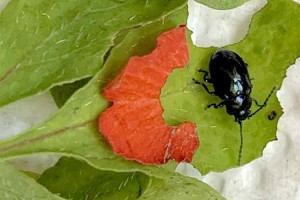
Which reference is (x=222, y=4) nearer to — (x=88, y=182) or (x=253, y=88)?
(x=253, y=88)

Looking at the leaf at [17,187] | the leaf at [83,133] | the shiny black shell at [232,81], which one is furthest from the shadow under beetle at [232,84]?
the leaf at [17,187]

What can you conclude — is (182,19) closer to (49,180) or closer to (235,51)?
(235,51)

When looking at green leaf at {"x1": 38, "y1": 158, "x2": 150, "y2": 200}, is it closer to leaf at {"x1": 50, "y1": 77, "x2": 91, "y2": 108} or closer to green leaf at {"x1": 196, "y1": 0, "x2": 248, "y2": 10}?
leaf at {"x1": 50, "y1": 77, "x2": 91, "y2": 108}

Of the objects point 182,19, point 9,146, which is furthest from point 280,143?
point 9,146

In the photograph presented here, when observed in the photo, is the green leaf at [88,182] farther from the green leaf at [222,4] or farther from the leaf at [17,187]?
the green leaf at [222,4]

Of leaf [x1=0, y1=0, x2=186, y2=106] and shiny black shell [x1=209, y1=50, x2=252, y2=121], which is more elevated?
leaf [x1=0, y1=0, x2=186, y2=106]

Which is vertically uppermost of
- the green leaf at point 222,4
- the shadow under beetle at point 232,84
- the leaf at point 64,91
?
the green leaf at point 222,4

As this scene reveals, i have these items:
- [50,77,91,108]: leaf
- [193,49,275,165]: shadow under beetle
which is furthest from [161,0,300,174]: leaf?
[50,77,91,108]: leaf
